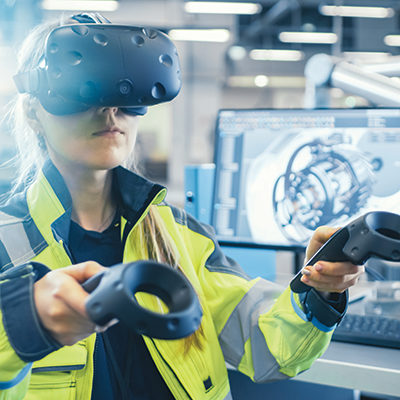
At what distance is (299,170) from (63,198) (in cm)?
60

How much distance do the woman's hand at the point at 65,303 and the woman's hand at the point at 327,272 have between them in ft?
1.05

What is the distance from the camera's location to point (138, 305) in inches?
16.7

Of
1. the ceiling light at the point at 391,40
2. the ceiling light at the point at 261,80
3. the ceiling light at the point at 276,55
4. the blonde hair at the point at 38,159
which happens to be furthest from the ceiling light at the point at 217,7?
the blonde hair at the point at 38,159

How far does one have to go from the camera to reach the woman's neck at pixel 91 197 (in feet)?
3.00

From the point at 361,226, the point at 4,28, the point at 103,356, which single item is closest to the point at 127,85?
the point at 361,226

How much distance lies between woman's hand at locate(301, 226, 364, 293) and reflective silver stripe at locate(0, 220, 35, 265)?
401mm

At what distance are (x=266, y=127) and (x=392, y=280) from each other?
518mm

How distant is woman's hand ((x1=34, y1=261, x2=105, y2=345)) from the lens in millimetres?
482

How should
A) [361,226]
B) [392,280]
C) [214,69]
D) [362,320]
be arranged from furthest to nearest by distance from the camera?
[214,69]
[392,280]
[362,320]
[361,226]

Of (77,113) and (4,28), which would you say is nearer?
(77,113)

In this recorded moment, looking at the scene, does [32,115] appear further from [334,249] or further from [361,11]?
[361,11]

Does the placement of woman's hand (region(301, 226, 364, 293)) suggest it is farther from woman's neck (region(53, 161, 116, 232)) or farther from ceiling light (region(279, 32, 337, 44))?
ceiling light (region(279, 32, 337, 44))

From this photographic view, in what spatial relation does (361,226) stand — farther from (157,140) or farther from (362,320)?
(157,140)

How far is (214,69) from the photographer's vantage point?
8578 millimetres
